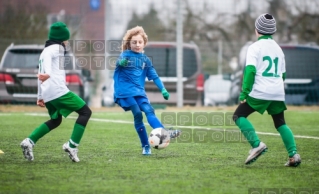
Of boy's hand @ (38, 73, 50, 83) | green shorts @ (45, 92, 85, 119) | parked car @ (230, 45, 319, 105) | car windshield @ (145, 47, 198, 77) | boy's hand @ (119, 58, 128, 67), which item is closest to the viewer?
boy's hand @ (38, 73, 50, 83)

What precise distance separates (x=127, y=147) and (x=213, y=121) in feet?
16.8

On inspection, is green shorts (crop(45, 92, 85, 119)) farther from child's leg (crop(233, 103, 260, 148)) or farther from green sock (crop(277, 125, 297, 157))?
green sock (crop(277, 125, 297, 157))

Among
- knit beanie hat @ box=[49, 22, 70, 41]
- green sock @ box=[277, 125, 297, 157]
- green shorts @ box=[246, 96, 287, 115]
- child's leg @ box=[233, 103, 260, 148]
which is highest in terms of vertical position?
knit beanie hat @ box=[49, 22, 70, 41]

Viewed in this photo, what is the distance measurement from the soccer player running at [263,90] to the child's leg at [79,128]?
5.42ft

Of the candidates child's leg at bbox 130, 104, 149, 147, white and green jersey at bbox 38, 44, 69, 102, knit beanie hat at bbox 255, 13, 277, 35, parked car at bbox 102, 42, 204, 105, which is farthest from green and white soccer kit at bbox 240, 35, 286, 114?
parked car at bbox 102, 42, 204, 105

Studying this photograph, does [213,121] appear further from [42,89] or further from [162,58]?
[42,89]

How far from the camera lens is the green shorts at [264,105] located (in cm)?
736

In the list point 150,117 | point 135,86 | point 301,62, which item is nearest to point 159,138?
point 150,117

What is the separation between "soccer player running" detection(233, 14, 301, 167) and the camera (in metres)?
7.29

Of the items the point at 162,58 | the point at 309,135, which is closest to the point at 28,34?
the point at 162,58

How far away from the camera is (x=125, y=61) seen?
8234 millimetres

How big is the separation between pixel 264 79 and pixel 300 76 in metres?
11.7

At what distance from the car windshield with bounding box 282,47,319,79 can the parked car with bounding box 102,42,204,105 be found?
247cm

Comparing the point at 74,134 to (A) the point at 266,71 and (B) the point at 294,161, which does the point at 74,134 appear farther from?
(B) the point at 294,161
